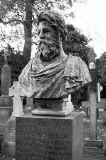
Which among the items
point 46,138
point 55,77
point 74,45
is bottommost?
point 46,138

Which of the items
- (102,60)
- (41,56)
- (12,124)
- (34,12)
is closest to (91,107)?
(102,60)

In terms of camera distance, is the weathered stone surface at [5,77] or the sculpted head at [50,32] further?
the weathered stone surface at [5,77]

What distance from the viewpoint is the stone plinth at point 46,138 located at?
4.54 metres

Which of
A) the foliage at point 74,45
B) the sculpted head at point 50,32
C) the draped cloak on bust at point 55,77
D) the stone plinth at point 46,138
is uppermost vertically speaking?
the foliage at point 74,45

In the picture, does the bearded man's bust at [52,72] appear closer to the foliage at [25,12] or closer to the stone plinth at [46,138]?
the stone plinth at [46,138]

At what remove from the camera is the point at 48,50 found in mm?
4875

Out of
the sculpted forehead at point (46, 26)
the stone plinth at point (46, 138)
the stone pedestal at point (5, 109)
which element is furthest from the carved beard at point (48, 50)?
the stone pedestal at point (5, 109)

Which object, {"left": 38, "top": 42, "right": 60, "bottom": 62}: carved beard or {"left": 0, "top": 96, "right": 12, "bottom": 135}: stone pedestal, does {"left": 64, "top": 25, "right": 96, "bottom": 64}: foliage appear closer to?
{"left": 38, "top": 42, "right": 60, "bottom": 62}: carved beard

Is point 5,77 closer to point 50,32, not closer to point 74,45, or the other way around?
point 74,45

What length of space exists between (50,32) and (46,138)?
5.67ft

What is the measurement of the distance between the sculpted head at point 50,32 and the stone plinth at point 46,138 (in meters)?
1.09

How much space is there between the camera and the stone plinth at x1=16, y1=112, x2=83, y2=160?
454 cm

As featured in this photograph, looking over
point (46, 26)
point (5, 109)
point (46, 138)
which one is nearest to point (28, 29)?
point (5, 109)

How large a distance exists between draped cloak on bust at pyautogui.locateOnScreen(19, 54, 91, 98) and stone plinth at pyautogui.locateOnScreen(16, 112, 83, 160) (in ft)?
1.37
